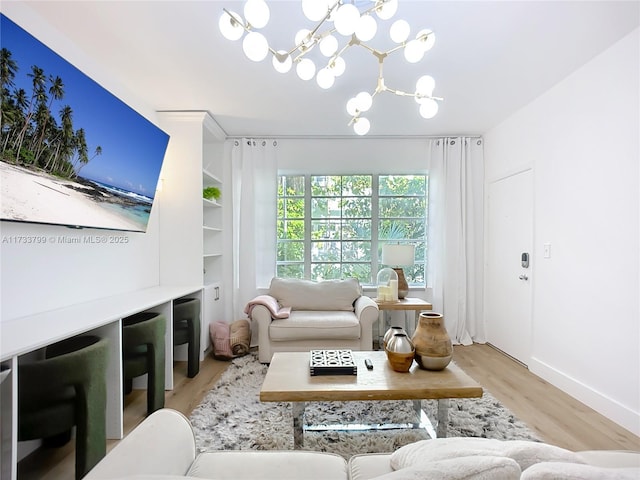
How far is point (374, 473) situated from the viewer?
965 mm

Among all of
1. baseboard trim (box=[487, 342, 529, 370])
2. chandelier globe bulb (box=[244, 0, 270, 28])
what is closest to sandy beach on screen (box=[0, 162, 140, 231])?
chandelier globe bulb (box=[244, 0, 270, 28])

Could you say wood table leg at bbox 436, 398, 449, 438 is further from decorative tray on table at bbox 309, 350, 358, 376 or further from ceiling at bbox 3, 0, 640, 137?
ceiling at bbox 3, 0, 640, 137

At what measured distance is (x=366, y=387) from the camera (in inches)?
66.1

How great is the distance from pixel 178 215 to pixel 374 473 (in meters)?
2.98

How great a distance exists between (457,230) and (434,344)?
2.43 m

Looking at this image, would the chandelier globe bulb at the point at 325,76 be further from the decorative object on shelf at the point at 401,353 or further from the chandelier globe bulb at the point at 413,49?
the decorative object on shelf at the point at 401,353

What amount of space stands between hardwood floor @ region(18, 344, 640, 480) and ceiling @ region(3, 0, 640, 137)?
2299 millimetres

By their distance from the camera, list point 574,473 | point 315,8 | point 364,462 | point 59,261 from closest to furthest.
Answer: point 574,473 < point 364,462 < point 315,8 < point 59,261

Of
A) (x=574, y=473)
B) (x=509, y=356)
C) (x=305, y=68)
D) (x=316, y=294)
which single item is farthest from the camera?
(x=316, y=294)

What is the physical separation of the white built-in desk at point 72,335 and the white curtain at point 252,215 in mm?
1240

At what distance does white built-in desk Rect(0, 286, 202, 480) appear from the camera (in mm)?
→ 1203

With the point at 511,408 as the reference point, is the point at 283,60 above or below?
above

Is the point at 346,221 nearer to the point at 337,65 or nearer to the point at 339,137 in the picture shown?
the point at 339,137

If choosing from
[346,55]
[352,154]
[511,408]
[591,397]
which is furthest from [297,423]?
[352,154]
